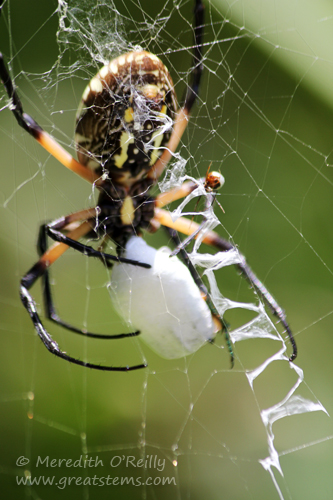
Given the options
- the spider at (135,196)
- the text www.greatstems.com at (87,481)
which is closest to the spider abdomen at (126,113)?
the spider at (135,196)

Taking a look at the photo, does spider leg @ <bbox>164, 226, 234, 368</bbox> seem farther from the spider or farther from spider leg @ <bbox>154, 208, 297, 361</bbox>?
spider leg @ <bbox>154, 208, 297, 361</bbox>

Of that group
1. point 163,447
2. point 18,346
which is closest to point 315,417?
point 163,447

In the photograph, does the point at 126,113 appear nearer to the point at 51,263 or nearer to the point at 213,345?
the point at 51,263

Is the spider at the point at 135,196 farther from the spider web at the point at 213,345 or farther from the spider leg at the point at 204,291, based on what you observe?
the spider web at the point at 213,345

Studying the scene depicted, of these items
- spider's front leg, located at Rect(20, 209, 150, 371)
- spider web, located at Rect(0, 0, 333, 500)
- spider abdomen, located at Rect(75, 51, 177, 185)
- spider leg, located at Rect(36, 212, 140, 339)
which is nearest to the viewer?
spider abdomen, located at Rect(75, 51, 177, 185)

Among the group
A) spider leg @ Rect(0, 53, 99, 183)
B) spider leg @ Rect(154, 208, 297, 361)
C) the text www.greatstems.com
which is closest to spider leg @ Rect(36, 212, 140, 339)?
spider leg @ Rect(0, 53, 99, 183)

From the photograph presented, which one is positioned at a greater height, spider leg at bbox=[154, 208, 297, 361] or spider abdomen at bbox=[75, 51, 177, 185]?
spider abdomen at bbox=[75, 51, 177, 185]

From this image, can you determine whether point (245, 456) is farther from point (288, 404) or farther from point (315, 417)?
point (288, 404)
